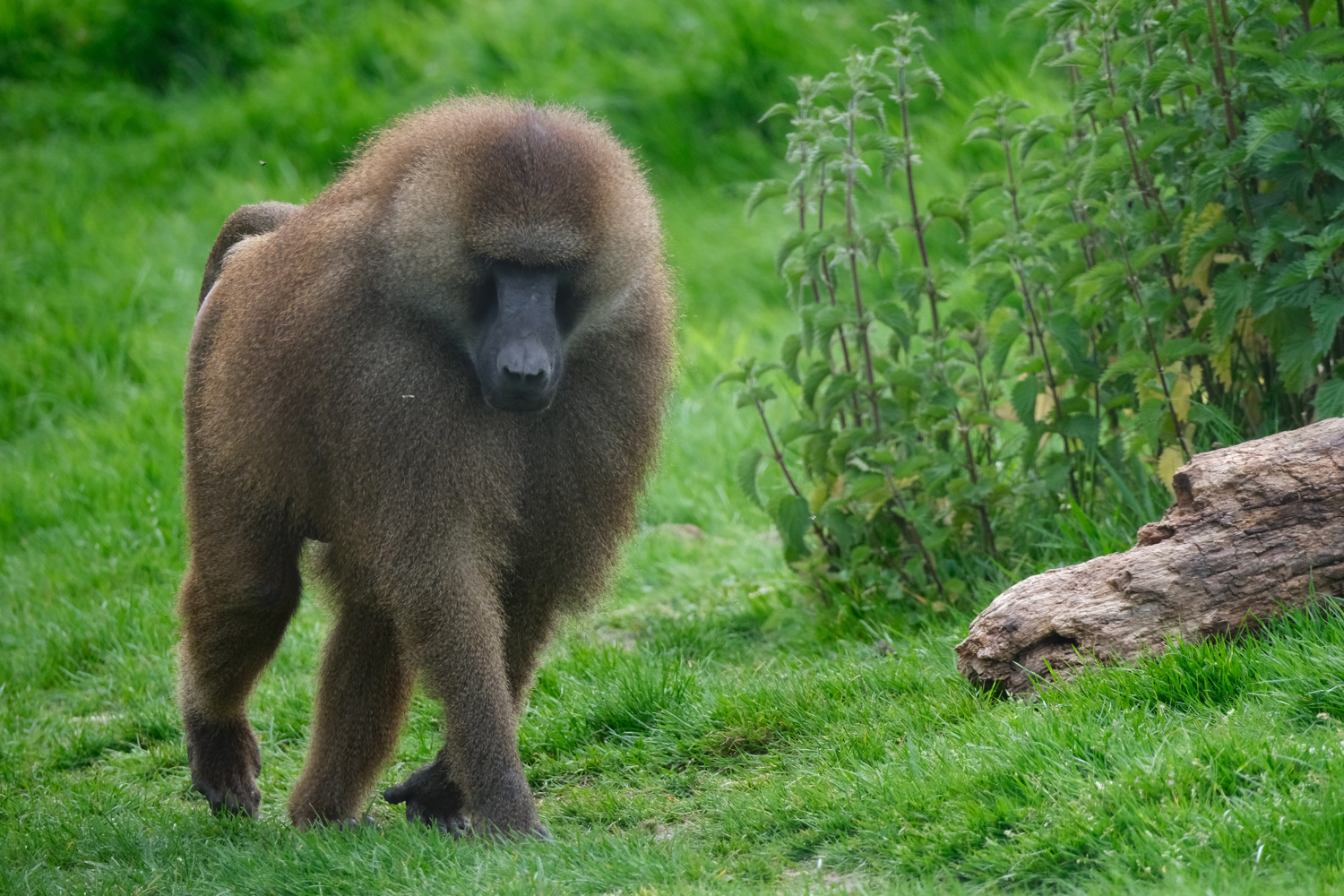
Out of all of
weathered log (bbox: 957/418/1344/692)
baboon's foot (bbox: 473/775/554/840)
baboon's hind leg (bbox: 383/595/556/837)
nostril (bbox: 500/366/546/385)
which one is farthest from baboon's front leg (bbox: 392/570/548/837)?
weathered log (bbox: 957/418/1344/692)

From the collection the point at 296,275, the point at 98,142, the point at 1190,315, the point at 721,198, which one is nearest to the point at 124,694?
the point at 296,275

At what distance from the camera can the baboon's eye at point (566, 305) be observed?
11.7 ft

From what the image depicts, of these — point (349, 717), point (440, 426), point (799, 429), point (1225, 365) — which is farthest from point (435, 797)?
point (1225, 365)

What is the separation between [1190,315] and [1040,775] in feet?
6.22

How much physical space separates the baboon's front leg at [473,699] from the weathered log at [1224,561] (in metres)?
1.30

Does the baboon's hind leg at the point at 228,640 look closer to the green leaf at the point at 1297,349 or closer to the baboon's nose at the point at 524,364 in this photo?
the baboon's nose at the point at 524,364

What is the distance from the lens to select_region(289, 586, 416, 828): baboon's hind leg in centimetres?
392

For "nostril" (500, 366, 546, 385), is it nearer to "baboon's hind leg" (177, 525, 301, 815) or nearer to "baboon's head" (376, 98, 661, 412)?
"baboon's head" (376, 98, 661, 412)

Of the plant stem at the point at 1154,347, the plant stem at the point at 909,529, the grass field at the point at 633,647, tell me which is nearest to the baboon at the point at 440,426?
the grass field at the point at 633,647

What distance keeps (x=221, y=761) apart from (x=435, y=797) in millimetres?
787

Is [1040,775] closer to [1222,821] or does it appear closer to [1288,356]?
[1222,821]

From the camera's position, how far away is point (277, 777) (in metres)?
4.67

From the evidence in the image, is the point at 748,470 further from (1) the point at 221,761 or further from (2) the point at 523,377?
(1) the point at 221,761

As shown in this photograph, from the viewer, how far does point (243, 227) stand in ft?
14.9
